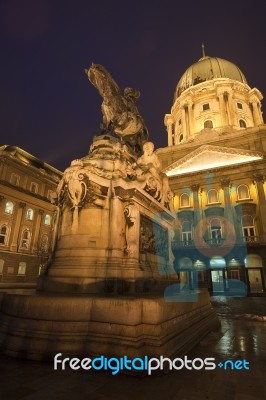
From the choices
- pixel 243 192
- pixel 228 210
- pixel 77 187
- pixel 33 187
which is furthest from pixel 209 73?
pixel 77 187

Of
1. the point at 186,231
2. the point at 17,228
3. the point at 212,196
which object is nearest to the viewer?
the point at 186,231

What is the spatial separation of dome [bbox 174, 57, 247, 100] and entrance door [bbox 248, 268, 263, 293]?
4779 cm

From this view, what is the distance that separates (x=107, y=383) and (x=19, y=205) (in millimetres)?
41108

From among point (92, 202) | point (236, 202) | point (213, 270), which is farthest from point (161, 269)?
point (236, 202)

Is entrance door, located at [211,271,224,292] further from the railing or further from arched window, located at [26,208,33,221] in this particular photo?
arched window, located at [26,208,33,221]

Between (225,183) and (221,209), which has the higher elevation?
(225,183)

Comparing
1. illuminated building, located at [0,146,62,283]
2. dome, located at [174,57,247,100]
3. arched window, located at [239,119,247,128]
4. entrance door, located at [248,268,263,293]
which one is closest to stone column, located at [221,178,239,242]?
entrance door, located at [248,268,263,293]

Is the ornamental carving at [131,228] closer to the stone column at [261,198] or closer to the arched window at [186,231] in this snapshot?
the stone column at [261,198]

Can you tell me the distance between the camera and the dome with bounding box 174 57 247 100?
59.8 m

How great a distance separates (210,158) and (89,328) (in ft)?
129

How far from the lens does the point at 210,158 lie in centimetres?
3991

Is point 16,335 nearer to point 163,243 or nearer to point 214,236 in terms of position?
point 163,243

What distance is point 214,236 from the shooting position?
35.2m

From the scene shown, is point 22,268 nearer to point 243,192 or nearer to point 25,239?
point 25,239
